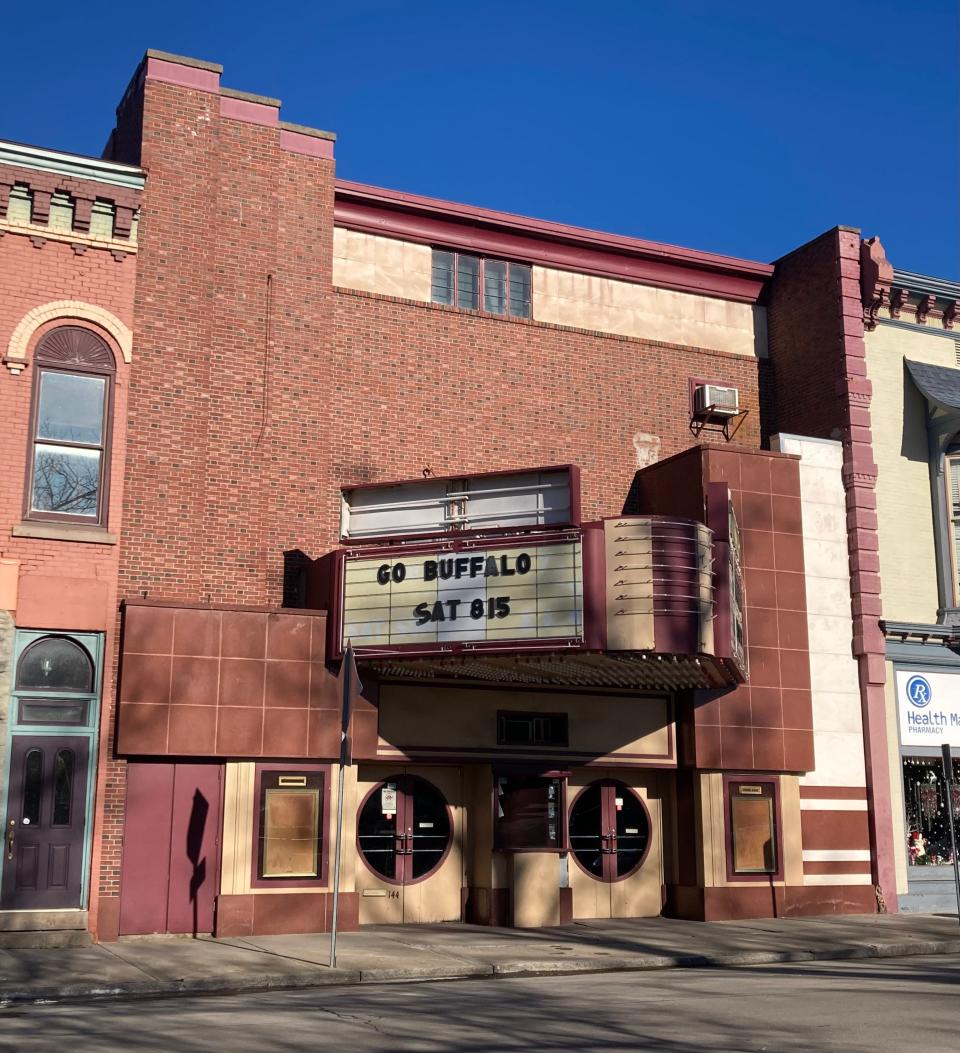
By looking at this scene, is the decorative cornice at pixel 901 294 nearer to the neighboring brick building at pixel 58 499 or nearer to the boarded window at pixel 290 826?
the neighboring brick building at pixel 58 499

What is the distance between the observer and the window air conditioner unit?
24547 mm

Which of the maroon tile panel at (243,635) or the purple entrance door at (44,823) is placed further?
the maroon tile panel at (243,635)

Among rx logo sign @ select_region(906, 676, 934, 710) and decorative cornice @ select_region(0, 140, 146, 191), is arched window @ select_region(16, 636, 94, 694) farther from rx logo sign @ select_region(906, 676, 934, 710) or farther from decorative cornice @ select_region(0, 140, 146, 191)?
rx logo sign @ select_region(906, 676, 934, 710)

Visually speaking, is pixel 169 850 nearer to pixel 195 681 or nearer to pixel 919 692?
pixel 195 681

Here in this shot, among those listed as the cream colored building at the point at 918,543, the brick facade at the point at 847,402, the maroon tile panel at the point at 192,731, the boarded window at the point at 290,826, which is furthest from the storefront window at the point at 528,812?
the cream colored building at the point at 918,543

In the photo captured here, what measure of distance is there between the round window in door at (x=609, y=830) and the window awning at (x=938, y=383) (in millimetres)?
Result: 9978

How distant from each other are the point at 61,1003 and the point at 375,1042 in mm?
4852

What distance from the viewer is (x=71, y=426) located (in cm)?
1950

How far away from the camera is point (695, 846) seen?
71.5 feet

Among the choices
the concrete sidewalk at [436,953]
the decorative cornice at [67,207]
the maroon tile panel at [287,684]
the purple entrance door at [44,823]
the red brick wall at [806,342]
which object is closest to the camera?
the concrete sidewalk at [436,953]

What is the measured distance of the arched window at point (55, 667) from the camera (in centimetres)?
1853

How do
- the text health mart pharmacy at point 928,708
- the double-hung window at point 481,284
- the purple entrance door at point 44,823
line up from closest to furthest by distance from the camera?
1. the purple entrance door at point 44,823
2. the double-hung window at point 481,284
3. the text health mart pharmacy at point 928,708

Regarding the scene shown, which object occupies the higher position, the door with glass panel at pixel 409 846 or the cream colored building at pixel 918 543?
the cream colored building at pixel 918 543

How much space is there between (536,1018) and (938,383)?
59.9 ft
